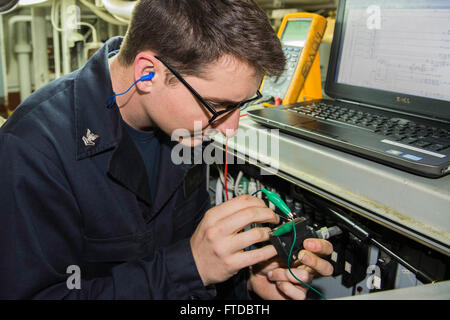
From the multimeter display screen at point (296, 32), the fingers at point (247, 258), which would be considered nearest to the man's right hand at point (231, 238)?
the fingers at point (247, 258)

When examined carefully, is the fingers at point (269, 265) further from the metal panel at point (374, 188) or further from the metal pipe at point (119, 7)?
the metal pipe at point (119, 7)

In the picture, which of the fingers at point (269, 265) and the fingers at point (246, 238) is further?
the fingers at point (269, 265)

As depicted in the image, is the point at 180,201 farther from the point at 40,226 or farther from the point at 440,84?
the point at 440,84

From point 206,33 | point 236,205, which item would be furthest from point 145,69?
point 236,205

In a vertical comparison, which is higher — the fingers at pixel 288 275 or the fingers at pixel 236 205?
the fingers at pixel 236 205

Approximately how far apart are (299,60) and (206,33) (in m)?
0.50

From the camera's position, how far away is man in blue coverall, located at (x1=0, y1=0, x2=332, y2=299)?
702 millimetres

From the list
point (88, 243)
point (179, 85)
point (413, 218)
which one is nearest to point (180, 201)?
point (88, 243)

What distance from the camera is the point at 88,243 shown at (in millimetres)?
875

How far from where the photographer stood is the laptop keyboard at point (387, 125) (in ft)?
2.22

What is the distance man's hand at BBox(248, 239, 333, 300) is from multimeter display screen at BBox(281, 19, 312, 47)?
0.69 m

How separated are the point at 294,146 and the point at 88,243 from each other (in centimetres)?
54

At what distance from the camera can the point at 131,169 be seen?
882 mm

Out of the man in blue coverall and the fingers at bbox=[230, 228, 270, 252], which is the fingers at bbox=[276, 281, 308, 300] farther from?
the fingers at bbox=[230, 228, 270, 252]
